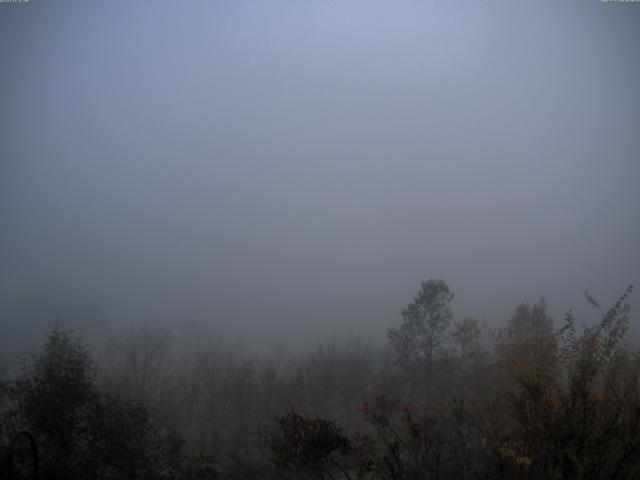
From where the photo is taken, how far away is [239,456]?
33.2 meters

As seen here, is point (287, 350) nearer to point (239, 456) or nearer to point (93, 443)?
point (239, 456)

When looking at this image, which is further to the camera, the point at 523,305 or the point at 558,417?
the point at 523,305

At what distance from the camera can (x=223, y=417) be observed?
43.7 meters

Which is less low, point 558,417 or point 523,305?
point 523,305

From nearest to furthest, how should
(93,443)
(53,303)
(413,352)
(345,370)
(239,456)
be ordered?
1. (93,443)
2. (239,456)
3. (413,352)
4. (345,370)
5. (53,303)

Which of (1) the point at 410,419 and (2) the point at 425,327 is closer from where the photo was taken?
(1) the point at 410,419

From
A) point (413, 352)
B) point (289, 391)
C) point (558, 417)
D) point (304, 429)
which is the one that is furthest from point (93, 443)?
point (289, 391)

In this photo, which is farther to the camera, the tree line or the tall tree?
A: the tall tree

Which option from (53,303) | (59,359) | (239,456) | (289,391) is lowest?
(239,456)

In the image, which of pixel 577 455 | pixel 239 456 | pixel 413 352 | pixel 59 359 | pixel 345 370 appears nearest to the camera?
pixel 577 455

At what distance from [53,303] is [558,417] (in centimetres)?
11952

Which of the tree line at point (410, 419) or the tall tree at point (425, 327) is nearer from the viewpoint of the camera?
the tree line at point (410, 419)

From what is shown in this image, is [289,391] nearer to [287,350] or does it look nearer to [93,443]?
[93,443]

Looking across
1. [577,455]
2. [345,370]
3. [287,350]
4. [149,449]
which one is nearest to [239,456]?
[149,449]
